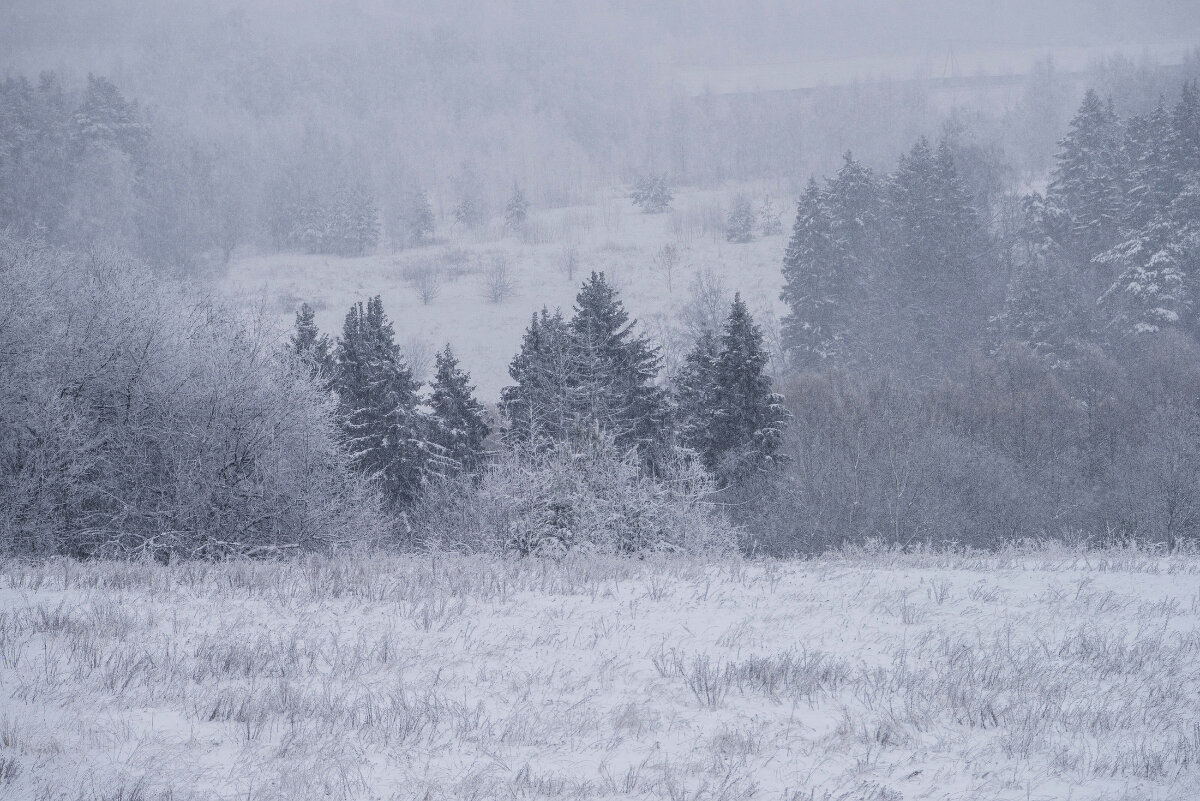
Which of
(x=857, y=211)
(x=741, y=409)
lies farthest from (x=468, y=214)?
(x=741, y=409)

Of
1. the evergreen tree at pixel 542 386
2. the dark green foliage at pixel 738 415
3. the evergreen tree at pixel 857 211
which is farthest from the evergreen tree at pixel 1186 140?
the evergreen tree at pixel 542 386

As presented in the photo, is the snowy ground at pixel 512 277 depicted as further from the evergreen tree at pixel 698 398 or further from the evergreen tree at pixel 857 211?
the evergreen tree at pixel 698 398

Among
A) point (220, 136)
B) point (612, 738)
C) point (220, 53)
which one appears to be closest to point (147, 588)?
point (612, 738)

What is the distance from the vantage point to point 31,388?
69.5 ft

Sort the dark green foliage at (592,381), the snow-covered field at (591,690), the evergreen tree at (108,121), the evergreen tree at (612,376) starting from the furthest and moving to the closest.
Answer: the evergreen tree at (108,121)
the evergreen tree at (612,376)
the dark green foliage at (592,381)
the snow-covered field at (591,690)

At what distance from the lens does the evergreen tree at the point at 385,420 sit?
36.6 metres

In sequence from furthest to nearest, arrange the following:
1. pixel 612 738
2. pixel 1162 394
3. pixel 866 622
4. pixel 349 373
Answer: pixel 1162 394 → pixel 349 373 → pixel 866 622 → pixel 612 738

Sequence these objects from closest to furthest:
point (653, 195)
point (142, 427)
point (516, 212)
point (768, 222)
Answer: point (142, 427)
point (768, 222)
point (516, 212)
point (653, 195)

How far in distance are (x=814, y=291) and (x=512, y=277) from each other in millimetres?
37341

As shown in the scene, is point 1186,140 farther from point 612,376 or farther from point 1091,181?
point 612,376

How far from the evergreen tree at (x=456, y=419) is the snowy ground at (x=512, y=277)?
→ 2606 centimetres

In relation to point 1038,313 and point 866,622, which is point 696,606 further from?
point 1038,313

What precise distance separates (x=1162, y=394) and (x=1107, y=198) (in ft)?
71.2

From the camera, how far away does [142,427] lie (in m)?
22.7
